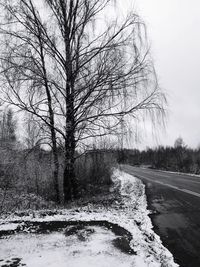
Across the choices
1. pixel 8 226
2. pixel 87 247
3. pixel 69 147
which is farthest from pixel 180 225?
pixel 69 147

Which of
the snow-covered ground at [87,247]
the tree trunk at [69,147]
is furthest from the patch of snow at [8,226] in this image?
the tree trunk at [69,147]

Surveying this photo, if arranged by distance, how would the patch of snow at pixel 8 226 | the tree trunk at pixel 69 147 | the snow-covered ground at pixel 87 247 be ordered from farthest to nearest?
the tree trunk at pixel 69 147
the patch of snow at pixel 8 226
the snow-covered ground at pixel 87 247

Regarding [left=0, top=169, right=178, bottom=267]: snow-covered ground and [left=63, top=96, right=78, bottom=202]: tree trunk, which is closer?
[left=0, top=169, right=178, bottom=267]: snow-covered ground

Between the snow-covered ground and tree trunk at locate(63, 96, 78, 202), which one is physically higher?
tree trunk at locate(63, 96, 78, 202)

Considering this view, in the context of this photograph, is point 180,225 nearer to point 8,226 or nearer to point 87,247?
point 87,247

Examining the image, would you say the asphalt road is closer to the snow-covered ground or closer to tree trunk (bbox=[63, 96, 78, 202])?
the snow-covered ground

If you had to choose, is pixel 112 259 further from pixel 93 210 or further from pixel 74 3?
pixel 74 3

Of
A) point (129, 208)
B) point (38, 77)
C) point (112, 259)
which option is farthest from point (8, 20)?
point (112, 259)

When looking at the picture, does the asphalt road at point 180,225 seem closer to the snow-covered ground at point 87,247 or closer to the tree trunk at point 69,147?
the snow-covered ground at point 87,247

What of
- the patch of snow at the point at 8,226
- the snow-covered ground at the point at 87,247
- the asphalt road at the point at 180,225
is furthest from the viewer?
the patch of snow at the point at 8,226

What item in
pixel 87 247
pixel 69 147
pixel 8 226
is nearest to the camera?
pixel 87 247

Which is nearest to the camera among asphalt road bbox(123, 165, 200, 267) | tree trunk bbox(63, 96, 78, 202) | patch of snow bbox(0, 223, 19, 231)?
asphalt road bbox(123, 165, 200, 267)

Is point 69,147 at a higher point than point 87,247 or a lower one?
higher

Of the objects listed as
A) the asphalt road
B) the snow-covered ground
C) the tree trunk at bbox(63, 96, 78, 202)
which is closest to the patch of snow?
the snow-covered ground
